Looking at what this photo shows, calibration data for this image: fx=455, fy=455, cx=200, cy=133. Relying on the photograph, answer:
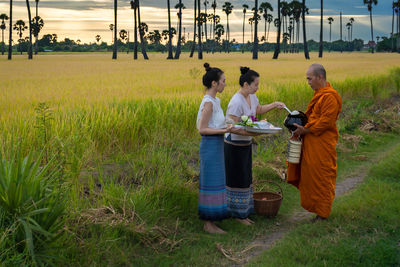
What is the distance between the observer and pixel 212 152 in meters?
4.64

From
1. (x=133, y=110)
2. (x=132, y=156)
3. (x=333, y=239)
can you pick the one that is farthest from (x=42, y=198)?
(x=133, y=110)

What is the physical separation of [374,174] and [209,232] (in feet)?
11.5

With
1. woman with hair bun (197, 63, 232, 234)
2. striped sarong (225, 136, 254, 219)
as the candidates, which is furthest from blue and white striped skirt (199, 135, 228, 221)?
striped sarong (225, 136, 254, 219)

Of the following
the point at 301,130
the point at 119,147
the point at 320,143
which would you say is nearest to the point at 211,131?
the point at 301,130

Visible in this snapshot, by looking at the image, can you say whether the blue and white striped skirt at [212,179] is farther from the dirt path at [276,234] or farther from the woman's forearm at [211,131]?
the dirt path at [276,234]

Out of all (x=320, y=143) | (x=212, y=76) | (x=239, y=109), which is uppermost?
(x=212, y=76)

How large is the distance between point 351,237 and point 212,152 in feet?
5.43

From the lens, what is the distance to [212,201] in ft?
15.5

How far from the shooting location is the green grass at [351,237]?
4129mm

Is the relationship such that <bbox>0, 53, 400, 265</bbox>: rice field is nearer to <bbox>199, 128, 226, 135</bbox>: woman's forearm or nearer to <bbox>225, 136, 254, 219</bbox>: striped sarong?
<bbox>225, 136, 254, 219</bbox>: striped sarong

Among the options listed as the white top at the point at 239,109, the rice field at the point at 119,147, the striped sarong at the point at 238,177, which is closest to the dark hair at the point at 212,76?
the white top at the point at 239,109

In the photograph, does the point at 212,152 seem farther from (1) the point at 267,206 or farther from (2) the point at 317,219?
(2) the point at 317,219

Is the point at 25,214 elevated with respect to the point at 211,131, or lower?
lower

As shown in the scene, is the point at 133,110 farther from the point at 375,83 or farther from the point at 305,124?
the point at 375,83
